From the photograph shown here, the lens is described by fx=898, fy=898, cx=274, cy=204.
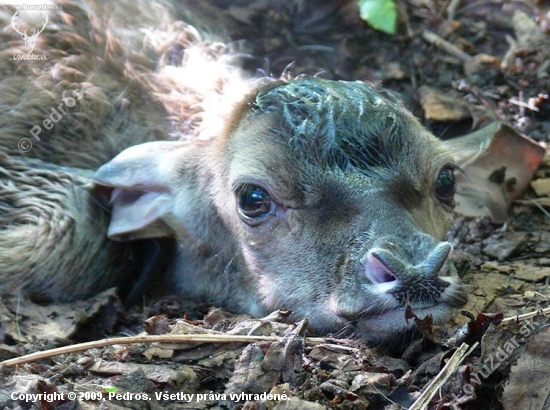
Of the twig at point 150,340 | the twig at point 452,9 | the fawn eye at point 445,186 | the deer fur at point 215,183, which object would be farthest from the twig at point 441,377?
the twig at point 452,9

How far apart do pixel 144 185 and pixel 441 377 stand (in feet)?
7.64

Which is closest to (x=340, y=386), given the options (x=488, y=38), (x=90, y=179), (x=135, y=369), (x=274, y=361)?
(x=274, y=361)

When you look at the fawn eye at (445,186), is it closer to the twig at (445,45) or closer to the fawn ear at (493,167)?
the fawn ear at (493,167)

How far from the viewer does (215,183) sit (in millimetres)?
4793

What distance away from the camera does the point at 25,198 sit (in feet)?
16.4

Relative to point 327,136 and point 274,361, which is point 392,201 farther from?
point 274,361

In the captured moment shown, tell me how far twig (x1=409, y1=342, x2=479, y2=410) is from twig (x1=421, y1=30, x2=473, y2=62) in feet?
12.4

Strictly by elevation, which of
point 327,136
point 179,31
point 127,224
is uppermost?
point 179,31

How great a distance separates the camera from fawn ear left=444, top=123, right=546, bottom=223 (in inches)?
214

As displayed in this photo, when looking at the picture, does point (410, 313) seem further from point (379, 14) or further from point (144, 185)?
point (379, 14)

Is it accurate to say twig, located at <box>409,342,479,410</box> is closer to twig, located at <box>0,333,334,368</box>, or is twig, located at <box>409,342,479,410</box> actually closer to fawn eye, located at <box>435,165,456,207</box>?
twig, located at <box>0,333,334,368</box>

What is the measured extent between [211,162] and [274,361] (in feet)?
5.37

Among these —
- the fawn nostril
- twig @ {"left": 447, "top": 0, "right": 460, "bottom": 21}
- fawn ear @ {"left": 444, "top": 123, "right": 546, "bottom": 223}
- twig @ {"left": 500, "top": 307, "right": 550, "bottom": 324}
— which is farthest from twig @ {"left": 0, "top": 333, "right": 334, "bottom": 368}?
twig @ {"left": 447, "top": 0, "right": 460, "bottom": 21}

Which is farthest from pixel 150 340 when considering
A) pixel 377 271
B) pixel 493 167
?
pixel 493 167
